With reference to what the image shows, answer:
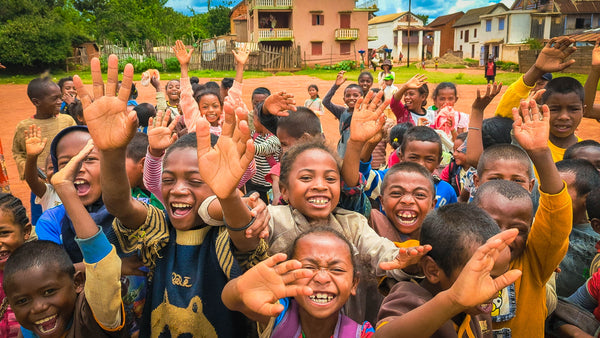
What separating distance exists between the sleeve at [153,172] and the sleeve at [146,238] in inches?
15.4

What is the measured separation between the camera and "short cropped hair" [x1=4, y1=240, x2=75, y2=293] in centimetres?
188

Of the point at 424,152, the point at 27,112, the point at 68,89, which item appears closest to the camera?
the point at 424,152

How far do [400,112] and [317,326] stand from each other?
3.72m

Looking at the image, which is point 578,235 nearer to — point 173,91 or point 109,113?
point 109,113

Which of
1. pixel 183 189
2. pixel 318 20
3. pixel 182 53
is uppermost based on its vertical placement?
pixel 318 20

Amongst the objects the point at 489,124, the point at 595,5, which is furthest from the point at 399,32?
the point at 489,124

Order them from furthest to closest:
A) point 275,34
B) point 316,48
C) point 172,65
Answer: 1. point 316,48
2. point 275,34
3. point 172,65

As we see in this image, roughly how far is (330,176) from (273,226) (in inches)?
15.8

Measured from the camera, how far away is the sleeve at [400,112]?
496cm

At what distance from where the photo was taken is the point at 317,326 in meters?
1.76

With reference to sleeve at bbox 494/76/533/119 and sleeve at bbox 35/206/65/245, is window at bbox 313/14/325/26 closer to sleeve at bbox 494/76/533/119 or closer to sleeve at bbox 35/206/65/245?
sleeve at bbox 494/76/533/119

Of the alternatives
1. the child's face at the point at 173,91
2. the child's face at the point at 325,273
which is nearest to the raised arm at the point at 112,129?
the child's face at the point at 325,273

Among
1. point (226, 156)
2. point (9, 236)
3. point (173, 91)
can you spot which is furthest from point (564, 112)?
point (173, 91)

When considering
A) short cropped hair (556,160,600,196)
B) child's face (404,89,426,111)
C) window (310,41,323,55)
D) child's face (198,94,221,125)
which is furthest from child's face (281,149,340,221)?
window (310,41,323,55)
